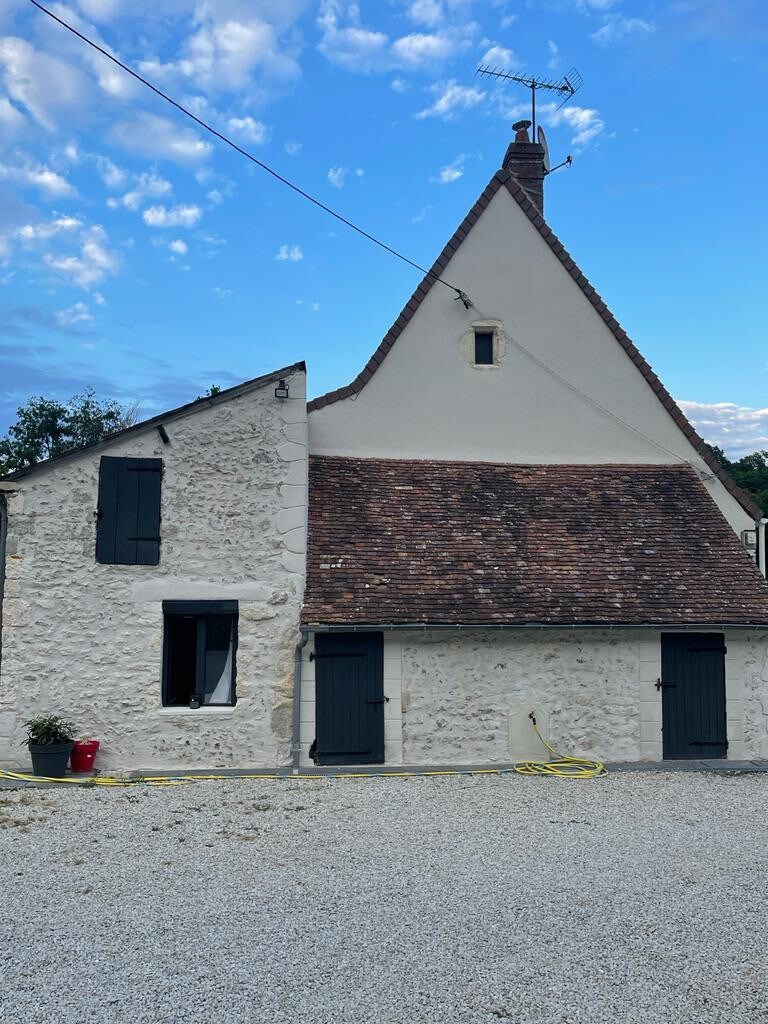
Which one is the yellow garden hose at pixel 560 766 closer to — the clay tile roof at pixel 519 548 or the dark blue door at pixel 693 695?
the dark blue door at pixel 693 695

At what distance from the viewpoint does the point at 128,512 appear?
1101cm

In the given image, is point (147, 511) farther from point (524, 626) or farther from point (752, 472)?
point (752, 472)

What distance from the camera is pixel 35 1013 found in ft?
14.6

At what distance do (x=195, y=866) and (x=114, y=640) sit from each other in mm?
4500

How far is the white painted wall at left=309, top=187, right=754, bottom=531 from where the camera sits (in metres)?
13.6

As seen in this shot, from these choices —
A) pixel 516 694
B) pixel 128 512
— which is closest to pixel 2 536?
pixel 128 512

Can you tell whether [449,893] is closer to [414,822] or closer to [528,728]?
[414,822]

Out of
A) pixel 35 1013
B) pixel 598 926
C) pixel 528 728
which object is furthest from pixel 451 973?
pixel 528 728

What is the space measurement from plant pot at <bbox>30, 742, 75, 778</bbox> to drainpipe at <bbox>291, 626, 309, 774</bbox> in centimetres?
289

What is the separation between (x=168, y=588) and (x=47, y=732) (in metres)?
2.35

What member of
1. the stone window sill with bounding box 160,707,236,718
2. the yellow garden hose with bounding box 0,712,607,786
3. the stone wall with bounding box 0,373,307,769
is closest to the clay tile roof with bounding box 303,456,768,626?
the stone wall with bounding box 0,373,307,769

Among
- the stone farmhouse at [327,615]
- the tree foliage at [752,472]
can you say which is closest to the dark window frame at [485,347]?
the stone farmhouse at [327,615]

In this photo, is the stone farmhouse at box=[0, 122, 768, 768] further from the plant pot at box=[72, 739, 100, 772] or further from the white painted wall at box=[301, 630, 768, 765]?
the plant pot at box=[72, 739, 100, 772]

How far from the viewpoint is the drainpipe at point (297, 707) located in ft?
35.8
